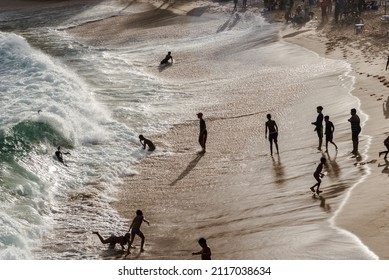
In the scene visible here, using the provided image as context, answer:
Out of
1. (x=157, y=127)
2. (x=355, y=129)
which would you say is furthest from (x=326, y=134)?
(x=157, y=127)

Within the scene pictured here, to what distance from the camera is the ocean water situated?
1384 centimetres

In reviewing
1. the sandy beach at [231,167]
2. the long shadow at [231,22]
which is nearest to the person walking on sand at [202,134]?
the sandy beach at [231,167]

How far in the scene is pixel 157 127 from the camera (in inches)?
853

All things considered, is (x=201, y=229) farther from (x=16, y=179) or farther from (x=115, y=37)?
(x=115, y=37)

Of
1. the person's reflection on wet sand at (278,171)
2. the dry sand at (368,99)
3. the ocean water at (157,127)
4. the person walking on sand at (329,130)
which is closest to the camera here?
the dry sand at (368,99)

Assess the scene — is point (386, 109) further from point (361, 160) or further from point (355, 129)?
point (361, 160)

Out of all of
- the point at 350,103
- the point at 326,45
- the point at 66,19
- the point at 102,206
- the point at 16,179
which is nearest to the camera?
the point at 102,206

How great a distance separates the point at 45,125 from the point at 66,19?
72.3 ft

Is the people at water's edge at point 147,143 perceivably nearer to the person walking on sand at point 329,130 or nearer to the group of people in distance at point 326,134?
the group of people in distance at point 326,134

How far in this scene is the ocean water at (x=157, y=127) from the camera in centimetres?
1384

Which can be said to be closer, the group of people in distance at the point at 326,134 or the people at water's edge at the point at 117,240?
the people at water's edge at the point at 117,240

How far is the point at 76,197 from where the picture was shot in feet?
54.5

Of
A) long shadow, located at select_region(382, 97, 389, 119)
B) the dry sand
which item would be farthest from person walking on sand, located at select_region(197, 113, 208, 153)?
long shadow, located at select_region(382, 97, 389, 119)

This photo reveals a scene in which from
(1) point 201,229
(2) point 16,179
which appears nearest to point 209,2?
(2) point 16,179
